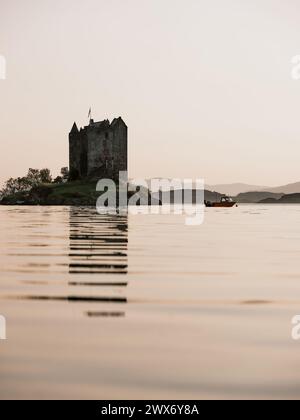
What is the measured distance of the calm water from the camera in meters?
6.89

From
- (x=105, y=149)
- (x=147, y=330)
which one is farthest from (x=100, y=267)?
(x=105, y=149)

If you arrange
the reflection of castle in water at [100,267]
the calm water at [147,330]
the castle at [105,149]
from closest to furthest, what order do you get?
the calm water at [147,330]
the reflection of castle in water at [100,267]
the castle at [105,149]

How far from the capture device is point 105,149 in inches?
7377

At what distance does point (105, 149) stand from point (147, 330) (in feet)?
590

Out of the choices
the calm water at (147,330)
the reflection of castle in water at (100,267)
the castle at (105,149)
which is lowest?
the calm water at (147,330)

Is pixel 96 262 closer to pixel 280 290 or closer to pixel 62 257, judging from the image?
pixel 62 257

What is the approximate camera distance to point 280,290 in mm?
14109

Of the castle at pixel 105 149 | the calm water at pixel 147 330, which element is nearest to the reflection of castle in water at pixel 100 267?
the calm water at pixel 147 330

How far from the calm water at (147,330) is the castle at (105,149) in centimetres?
16986

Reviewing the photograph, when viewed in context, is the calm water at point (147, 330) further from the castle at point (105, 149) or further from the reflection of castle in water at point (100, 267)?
the castle at point (105, 149)

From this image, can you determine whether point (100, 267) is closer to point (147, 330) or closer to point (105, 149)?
point (147, 330)

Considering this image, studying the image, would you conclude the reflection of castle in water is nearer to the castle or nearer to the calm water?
the calm water

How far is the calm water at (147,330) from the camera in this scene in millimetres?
6895
